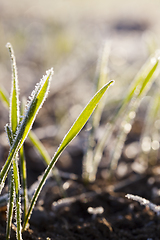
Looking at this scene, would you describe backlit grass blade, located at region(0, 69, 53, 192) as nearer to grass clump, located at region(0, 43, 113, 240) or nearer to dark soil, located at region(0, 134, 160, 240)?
grass clump, located at region(0, 43, 113, 240)

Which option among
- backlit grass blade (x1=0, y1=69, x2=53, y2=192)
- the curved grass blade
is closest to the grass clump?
backlit grass blade (x1=0, y1=69, x2=53, y2=192)

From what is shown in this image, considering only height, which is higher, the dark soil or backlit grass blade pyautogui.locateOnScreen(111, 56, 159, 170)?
backlit grass blade pyautogui.locateOnScreen(111, 56, 159, 170)

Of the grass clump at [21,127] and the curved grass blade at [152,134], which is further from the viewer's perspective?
the curved grass blade at [152,134]

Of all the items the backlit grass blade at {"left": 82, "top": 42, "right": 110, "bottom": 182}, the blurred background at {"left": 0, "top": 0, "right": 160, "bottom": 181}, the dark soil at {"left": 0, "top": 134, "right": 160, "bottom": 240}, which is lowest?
the dark soil at {"left": 0, "top": 134, "right": 160, "bottom": 240}

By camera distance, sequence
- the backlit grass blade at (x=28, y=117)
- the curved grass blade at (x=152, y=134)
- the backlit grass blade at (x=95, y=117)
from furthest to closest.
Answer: the curved grass blade at (x=152, y=134) < the backlit grass blade at (x=95, y=117) < the backlit grass blade at (x=28, y=117)

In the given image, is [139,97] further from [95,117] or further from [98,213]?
[98,213]

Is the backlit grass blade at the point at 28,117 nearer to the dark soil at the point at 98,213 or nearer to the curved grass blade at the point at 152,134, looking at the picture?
the dark soil at the point at 98,213

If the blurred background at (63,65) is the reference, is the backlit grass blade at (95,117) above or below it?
below

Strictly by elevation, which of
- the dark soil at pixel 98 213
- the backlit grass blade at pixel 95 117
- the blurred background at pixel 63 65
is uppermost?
the blurred background at pixel 63 65

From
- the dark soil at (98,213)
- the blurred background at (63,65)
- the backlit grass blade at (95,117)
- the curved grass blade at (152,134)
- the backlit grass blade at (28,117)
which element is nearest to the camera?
the backlit grass blade at (28,117)

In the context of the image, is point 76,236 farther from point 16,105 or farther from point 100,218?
point 16,105

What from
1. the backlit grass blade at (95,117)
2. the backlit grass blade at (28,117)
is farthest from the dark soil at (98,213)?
the backlit grass blade at (28,117)

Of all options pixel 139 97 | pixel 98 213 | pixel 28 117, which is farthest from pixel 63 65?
pixel 28 117
